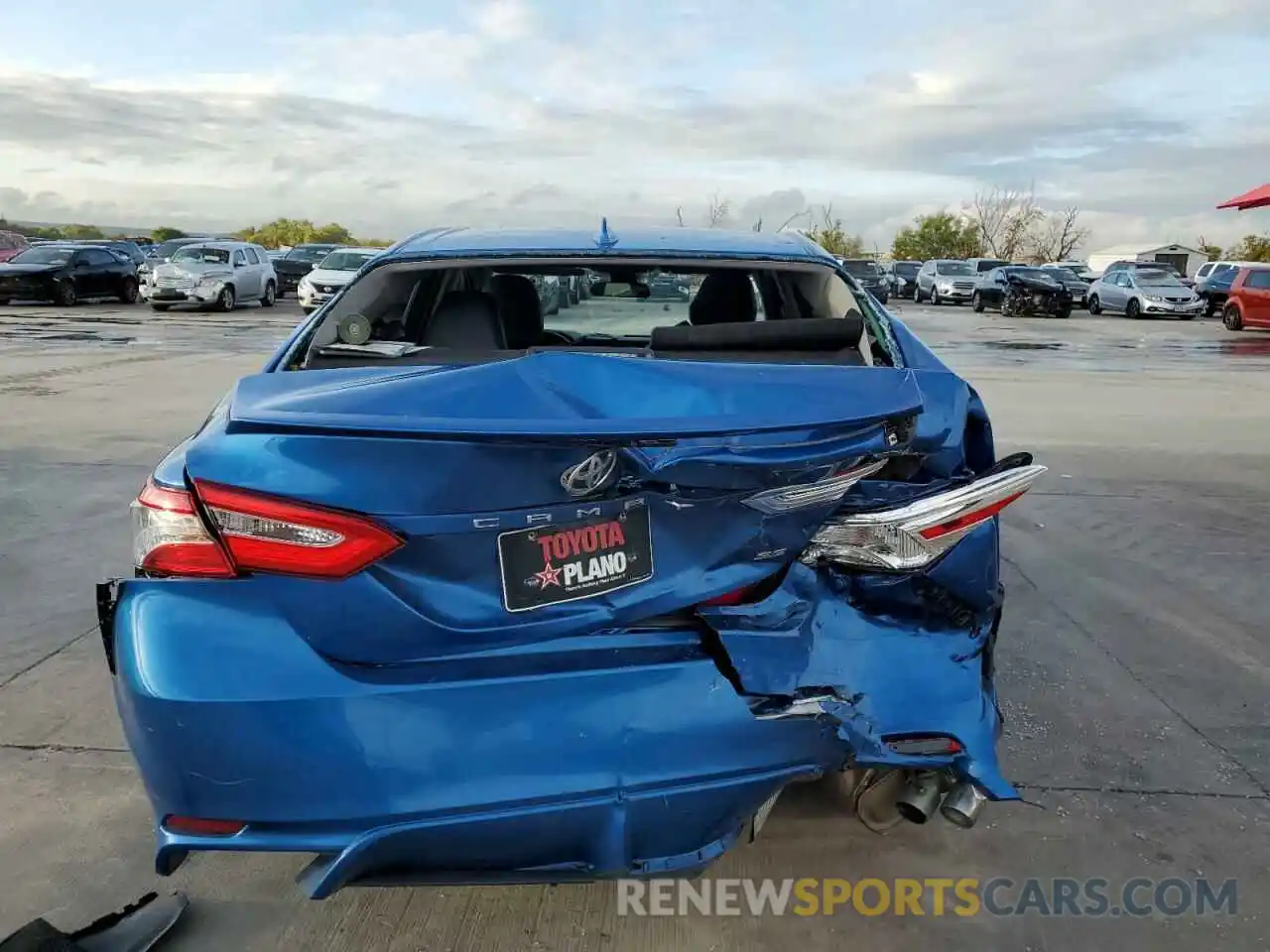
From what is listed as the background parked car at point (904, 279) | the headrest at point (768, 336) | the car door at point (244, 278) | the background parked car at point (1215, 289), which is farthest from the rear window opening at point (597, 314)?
the background parked car at point (904, 279)

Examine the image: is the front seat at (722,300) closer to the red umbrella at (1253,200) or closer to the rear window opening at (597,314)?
the rear window opening at (597,314)

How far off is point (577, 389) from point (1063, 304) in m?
31.2

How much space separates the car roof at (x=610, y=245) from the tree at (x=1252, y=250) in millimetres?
62330

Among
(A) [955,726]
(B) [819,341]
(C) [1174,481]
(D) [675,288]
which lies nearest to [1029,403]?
(C) [1174,481]

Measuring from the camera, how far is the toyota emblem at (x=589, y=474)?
6.13 ft

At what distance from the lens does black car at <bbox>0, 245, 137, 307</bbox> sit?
24.1 meters


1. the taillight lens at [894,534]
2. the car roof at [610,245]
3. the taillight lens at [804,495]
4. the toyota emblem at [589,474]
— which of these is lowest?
the taillight lens at [894,534]

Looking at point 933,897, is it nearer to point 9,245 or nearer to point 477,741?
point 477,741

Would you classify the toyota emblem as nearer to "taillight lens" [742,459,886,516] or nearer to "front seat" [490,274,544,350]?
"taillight lens" [742,459,886,516]

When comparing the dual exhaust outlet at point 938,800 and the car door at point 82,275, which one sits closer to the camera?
the dual exhaust outlet at point 938,800

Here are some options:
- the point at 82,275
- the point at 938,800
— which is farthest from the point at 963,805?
the point at 82,275

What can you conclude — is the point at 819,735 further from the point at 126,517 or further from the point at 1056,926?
the point at 126,517

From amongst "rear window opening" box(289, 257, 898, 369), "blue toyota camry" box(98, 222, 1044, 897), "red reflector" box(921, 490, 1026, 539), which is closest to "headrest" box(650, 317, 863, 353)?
"rear window opening" box(289, 257, 898, 369)

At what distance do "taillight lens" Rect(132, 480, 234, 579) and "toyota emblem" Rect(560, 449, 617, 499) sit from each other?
640 mm
